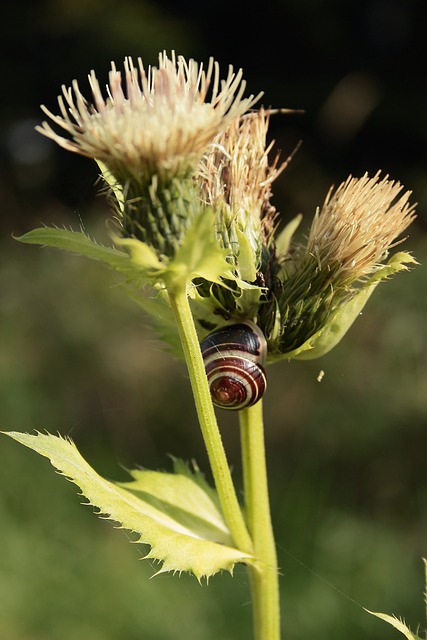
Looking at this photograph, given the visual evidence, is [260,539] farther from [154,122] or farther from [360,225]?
[154,122]

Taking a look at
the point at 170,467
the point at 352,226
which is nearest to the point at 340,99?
the point at 170,467

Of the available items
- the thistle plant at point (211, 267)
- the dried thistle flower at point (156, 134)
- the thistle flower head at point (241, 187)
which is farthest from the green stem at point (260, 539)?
the dried thistle flower at point (156, 134)

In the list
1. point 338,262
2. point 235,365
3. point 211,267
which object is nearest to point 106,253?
point 211,267

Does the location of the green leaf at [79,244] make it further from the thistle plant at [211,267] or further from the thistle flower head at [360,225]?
the thistle flower head at [360,225]

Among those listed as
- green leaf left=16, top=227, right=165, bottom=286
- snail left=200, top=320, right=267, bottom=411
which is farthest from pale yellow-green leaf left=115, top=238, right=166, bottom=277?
snail left=200, top=320, right=267, bottom=411

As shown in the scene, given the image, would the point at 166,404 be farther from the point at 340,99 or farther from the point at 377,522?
the point at 340,99

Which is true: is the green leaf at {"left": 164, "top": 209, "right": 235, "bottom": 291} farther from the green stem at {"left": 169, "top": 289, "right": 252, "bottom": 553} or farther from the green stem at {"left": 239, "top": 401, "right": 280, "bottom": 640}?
the green stem at {"left": 239, "top": 401, "right": 280, "bottom": 640}
